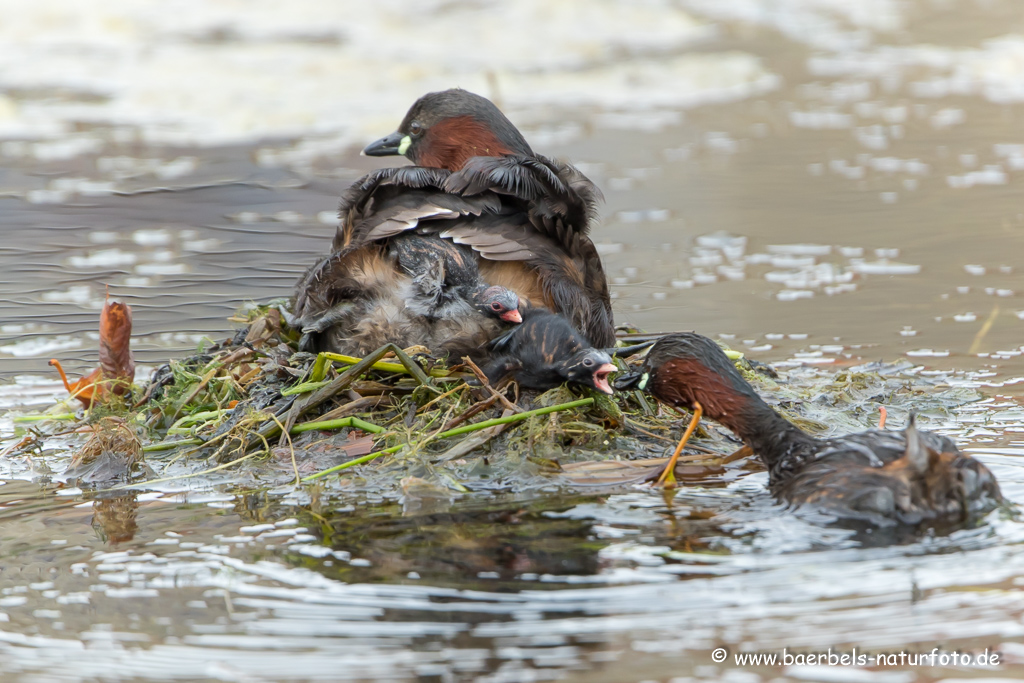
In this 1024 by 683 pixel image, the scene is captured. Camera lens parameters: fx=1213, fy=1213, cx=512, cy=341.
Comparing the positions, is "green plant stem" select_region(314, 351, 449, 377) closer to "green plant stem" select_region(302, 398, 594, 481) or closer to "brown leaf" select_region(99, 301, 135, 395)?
"green plant stem" select_region(302, 398, 594, 481)

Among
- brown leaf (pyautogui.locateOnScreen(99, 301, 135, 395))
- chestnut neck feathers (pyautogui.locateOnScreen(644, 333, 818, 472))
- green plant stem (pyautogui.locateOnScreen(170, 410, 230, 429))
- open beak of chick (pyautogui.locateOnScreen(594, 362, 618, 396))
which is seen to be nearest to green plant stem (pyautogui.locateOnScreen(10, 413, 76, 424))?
brown leaf (pyautogui.locateOnScreen(99, 301, 135, 395))

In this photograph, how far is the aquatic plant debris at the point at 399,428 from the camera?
432 cm

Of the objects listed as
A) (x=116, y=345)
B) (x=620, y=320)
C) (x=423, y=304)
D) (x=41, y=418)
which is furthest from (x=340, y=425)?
(x=620, y=320)

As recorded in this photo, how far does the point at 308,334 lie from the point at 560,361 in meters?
1.16

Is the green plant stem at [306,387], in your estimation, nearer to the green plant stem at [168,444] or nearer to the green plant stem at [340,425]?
the green plant stem at [340,425]

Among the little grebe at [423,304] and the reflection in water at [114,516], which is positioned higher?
the little grebe at [423,304]

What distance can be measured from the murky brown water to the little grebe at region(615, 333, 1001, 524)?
0.13 m

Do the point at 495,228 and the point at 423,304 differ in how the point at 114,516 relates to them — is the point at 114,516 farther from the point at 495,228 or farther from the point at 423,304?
the point at 495,228

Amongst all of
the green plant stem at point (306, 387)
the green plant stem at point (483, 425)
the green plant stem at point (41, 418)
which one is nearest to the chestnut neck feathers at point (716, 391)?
the green plant stem at point (483, 425)

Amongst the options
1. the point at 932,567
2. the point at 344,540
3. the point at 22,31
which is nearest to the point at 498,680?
the point at 344,540

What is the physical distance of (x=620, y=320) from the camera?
276 inches

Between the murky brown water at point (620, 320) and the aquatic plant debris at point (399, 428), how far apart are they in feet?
0.47

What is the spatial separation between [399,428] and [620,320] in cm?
270

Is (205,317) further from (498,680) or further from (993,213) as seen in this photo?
(993,213)
